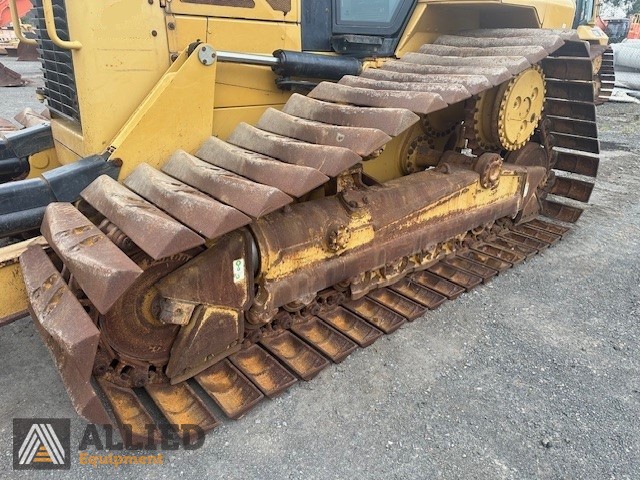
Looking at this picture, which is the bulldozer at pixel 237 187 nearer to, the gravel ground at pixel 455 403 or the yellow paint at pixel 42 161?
the yellow paint at pixel 42 161

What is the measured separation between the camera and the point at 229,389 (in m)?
2.56

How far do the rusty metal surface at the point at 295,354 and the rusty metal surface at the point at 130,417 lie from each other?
2.37ft

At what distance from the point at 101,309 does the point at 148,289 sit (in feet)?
2.11

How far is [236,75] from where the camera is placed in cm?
294

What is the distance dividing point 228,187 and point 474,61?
1768 mm

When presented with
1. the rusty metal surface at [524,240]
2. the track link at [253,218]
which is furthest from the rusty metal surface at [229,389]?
the rusty metal surface at [524,240]

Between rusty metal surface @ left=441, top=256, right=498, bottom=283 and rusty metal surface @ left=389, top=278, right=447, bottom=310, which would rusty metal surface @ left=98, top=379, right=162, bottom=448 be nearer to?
rusty metal surface @ left=389, top=278, right=447, bottom=310

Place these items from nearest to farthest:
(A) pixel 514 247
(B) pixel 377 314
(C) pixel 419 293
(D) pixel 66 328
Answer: (D) pixel 66 328
(B) pixel 377 314
(C) pixel 419 293
(A) pixel 514 247

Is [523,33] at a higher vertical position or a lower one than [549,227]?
higher

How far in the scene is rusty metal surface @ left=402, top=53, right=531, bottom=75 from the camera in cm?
288

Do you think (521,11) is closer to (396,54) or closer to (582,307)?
(396,54)

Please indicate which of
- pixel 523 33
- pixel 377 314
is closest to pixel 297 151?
pixel 377 314

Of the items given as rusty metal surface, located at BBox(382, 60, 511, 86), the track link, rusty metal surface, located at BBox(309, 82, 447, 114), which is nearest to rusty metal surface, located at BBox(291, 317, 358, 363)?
the track link

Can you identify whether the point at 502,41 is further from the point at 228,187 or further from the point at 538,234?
the point at 228,187
